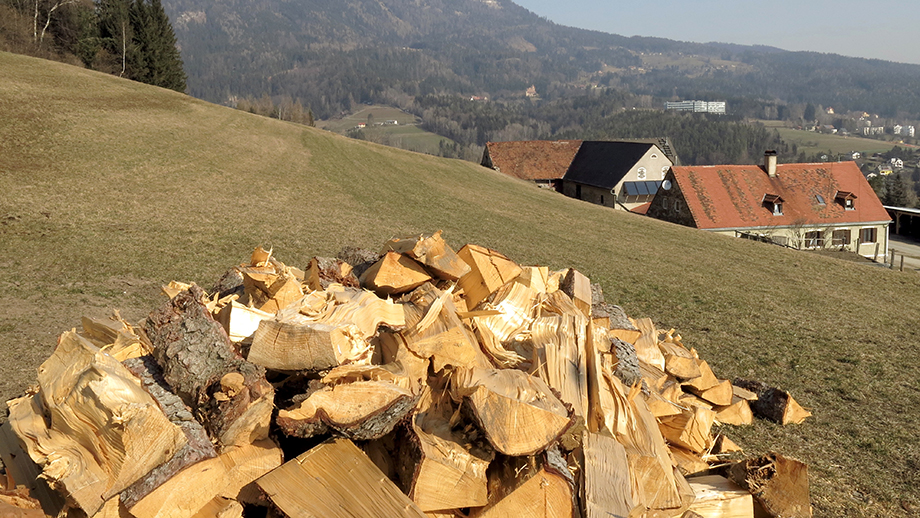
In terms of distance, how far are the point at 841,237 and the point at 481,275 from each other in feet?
119

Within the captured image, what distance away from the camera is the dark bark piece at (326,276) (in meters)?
5.07

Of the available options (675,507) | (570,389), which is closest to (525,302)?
(570,389)

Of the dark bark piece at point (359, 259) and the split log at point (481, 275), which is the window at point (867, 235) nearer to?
the split log at point (481, 275)

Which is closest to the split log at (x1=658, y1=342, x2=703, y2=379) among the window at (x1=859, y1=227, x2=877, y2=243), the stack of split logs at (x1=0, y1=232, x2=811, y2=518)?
the stack of split logs at (x1=0, y1=232, x2=811, y2=518)

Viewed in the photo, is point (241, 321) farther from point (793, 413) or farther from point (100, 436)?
point (793, 413)

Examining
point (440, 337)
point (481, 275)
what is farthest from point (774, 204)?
point (440, 337)

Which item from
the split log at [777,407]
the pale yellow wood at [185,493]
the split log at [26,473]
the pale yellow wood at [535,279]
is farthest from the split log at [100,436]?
the split log at [777,407]

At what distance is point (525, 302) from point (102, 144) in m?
22.0

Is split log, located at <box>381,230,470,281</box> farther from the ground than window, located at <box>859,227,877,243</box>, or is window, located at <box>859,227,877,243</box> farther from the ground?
split log, located at <box>381,230,470,281</box>

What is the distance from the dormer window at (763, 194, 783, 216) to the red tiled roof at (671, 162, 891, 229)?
163 mm

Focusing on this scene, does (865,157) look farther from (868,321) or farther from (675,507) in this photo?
(675,507)

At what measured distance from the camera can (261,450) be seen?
3.66 metres

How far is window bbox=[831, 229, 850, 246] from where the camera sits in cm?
3459

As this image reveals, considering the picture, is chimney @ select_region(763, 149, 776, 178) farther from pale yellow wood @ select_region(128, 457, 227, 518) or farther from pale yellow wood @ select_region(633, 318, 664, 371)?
pale yellow wood @ select_region(128, 457, 227, 518)
